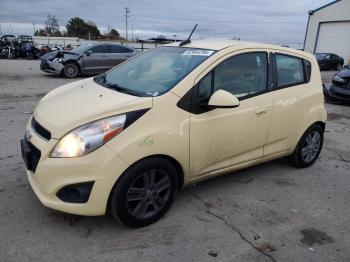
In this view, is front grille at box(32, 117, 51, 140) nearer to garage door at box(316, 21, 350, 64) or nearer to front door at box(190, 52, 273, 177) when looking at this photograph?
front door at box(190, 52, 273, 177)

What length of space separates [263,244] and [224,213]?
1.89 ft

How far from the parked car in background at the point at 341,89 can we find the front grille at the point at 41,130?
364 inches

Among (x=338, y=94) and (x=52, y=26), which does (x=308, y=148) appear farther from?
(x=52, y=26)

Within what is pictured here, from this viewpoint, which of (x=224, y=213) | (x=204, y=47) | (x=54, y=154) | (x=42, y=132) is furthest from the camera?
(x=204, y=47)

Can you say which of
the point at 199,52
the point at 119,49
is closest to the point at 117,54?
the point at 119,49

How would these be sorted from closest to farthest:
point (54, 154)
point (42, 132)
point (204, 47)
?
point (54, 154), point (42, 132), point (204, 47)

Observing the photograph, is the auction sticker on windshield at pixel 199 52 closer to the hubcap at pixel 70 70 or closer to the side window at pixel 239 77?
the side window at pixel 239 77

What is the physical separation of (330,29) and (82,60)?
2687 centimetres

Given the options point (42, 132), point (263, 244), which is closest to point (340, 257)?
point (263, 244)

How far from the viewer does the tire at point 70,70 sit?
14.5 meters

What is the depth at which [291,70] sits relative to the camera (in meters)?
4.47

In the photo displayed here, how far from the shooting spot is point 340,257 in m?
3.04

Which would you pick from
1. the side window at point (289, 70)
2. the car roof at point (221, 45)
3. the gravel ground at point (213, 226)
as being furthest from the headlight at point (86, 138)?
the side window at point (289, 70)

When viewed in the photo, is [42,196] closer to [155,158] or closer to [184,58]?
[155,158]
